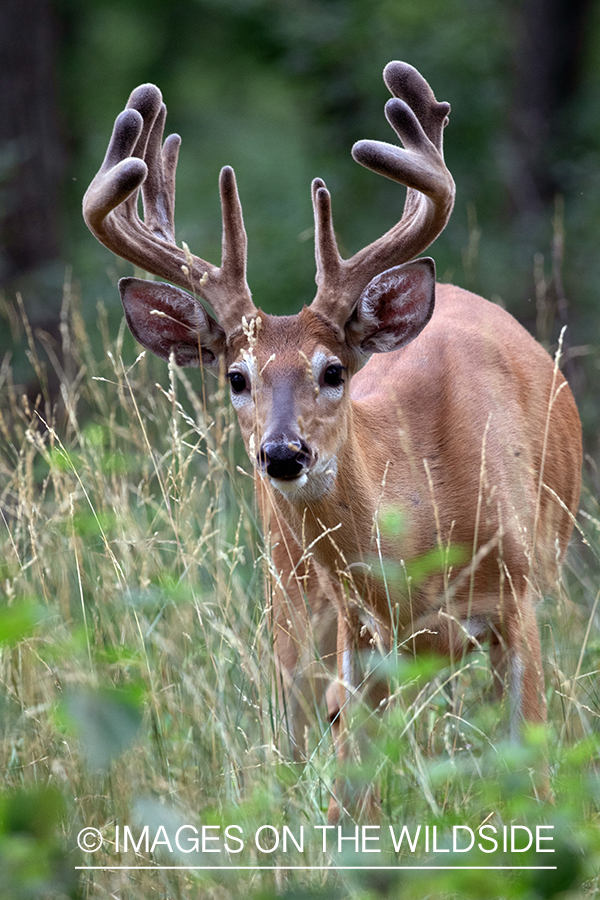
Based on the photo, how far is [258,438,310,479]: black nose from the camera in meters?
3.48

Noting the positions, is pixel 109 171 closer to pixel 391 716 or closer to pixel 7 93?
pixel 391 716

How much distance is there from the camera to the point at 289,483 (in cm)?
365

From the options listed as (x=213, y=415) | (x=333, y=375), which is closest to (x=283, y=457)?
(x=333, y=375)

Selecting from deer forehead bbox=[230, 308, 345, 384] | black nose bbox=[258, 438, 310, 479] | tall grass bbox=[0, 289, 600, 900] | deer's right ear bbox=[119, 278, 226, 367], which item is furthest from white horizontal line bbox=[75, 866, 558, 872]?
deer's right ear bbox=[119, 278, 226, 367]

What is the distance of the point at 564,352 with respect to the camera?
729cm

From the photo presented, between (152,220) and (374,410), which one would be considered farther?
(152,220)

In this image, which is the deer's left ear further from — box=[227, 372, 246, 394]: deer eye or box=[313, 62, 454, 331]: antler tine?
box=[227, 372, 246, 394]: deer eye

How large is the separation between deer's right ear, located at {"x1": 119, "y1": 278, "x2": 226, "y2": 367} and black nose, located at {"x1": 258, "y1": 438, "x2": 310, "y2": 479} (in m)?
0.85

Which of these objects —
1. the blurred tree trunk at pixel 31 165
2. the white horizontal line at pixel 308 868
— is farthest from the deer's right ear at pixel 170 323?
the blurred tree trunk at pixel 31 165

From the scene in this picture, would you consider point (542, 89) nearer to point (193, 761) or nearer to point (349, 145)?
point (349, 145)

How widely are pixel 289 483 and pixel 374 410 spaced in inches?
32.4

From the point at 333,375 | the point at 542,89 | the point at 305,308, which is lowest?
the point at 333,375

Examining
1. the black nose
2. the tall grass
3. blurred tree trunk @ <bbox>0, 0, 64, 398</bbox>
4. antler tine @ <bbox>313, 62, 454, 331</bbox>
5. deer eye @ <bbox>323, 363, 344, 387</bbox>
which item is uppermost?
blurred tree trunk @ <bbox>0, 0, 64, 398</bbox>

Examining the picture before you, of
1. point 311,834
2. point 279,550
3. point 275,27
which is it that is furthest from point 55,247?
point 311,834
